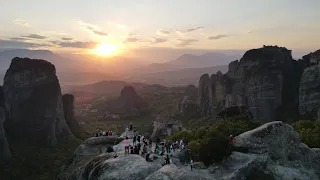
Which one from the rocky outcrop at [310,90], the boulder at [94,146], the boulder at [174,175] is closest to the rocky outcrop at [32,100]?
the boulder at [94,146]

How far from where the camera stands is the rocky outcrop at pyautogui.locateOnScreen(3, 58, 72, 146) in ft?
354

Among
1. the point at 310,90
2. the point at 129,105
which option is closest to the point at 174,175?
the point at 310,90

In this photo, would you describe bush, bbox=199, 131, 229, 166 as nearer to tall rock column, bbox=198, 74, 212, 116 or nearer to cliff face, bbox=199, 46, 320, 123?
cliff face, bbox=199, 46, 320, 123

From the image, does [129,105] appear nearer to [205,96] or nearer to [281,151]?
[205,96]

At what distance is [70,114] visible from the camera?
13088 centimetres

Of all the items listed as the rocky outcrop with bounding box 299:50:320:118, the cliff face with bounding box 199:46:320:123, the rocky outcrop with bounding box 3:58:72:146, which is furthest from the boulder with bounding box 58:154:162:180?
Result: the cliff face with bounding box 199:46:320:123

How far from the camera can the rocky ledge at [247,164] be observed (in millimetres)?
29031

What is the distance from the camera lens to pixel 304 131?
46.4 m

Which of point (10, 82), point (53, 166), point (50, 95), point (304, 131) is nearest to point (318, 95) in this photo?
point (304, 131)

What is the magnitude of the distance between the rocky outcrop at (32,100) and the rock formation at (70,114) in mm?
10784

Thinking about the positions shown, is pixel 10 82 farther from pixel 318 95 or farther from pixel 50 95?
pixel 318 95

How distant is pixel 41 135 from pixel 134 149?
81446 mm

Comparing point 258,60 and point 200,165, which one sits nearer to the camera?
point 200,165

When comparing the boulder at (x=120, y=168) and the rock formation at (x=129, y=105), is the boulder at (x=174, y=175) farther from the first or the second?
the rock formation at (x=129, y=105)
